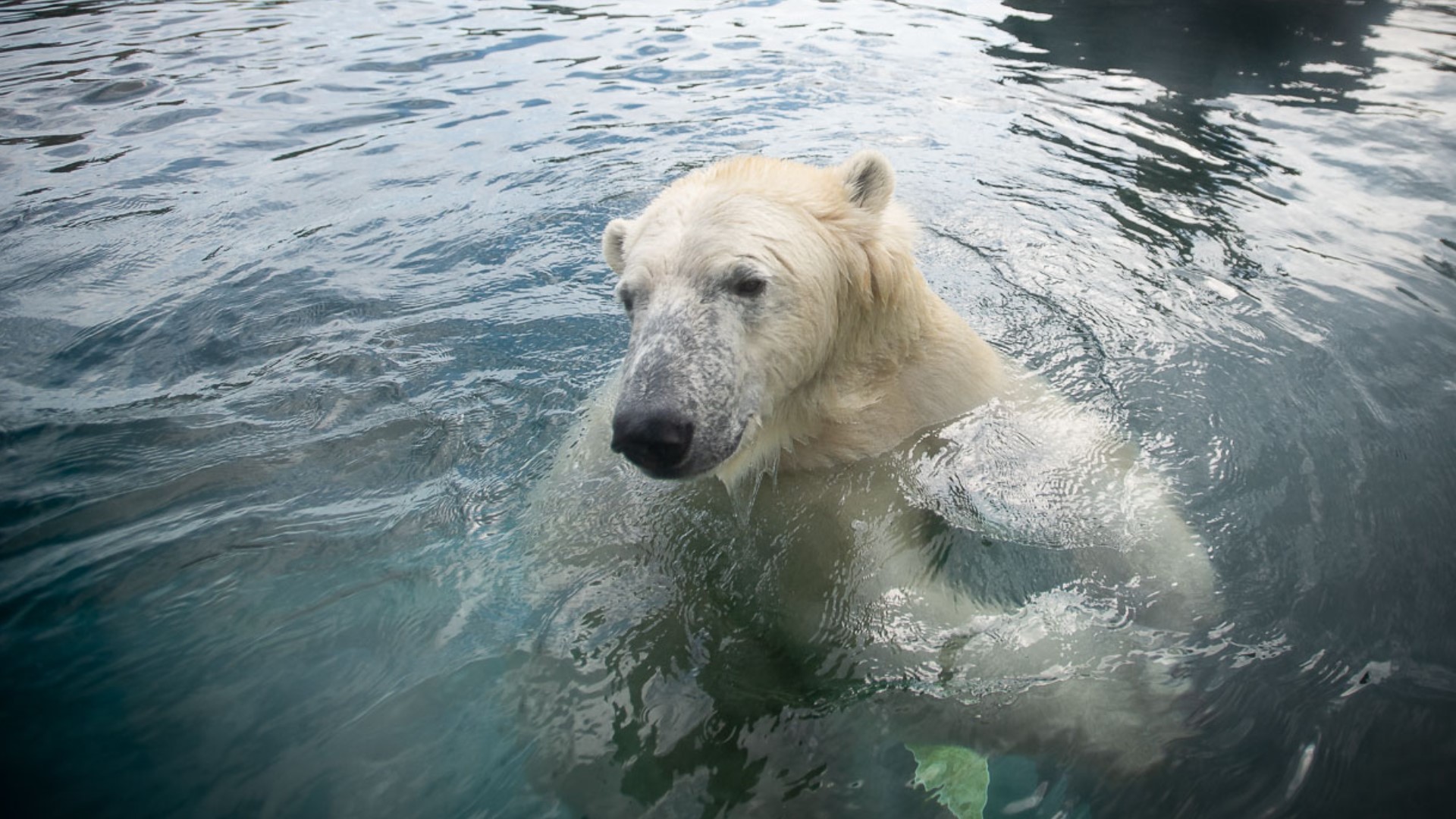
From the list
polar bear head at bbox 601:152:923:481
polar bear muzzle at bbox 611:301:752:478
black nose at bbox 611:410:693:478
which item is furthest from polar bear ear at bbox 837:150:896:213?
black nose at bbox 611:410:693:478

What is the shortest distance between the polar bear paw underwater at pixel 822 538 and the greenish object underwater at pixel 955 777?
0.18ft

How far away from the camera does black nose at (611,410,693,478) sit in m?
2.18

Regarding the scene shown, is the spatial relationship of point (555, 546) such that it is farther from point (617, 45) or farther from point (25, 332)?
point (617, 45)

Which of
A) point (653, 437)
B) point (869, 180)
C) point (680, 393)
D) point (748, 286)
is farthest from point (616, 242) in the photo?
point (653, 437)

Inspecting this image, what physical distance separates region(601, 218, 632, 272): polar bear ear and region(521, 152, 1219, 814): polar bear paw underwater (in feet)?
0.07


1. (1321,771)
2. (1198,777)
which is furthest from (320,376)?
(1321,771)

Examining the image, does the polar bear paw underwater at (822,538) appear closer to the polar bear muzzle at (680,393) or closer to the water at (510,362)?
the polar bear muzzle at (680,393)

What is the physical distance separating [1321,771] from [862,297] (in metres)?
2.05

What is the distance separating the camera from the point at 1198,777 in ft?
7.16

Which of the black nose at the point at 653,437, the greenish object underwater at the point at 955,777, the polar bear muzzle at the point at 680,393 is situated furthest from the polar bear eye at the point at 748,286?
the greenish object underwater at the point at 955,777

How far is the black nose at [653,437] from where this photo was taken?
7.14ft

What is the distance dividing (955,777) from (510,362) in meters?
3.24

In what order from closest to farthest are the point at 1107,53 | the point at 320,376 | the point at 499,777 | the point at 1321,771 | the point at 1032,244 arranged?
the point at 1321,771 → the point at 499,777 → the point at 320,376 → the point at 1032,244 → the point at 1107,53

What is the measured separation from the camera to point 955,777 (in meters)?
2.26
